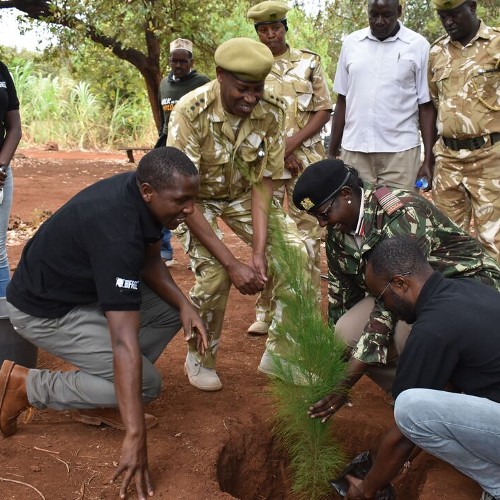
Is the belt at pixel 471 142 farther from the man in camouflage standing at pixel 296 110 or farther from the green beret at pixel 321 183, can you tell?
the green beret at pixel 321 183

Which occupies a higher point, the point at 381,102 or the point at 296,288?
the point at 381,102

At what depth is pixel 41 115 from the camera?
17.5m

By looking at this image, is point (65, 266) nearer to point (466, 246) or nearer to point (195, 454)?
point (195, 454)

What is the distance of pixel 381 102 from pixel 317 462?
2.44 m

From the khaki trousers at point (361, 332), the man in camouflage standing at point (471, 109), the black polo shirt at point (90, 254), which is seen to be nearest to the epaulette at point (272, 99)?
the black polo shirt at point (90, 254)

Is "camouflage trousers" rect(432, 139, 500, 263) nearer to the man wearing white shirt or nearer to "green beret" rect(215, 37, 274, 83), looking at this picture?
the man wearing white shirt

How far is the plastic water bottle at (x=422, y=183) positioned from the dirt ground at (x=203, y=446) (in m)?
1.44

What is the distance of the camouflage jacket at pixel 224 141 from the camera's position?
364 cm

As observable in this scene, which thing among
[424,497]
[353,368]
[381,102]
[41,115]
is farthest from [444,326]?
[41,115]

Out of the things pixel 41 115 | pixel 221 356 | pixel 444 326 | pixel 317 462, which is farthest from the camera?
pixel 41 115

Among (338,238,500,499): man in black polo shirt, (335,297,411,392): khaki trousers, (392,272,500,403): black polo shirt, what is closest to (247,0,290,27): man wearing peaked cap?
(335,297,411,392): khaki trousers

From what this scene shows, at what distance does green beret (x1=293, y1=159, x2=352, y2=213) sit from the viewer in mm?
3059

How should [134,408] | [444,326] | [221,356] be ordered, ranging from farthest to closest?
[221,356] → [134,408] → [444,326]

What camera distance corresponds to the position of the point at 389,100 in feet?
15.3
